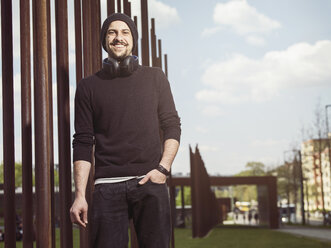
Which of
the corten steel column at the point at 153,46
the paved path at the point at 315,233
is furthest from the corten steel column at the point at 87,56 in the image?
the paved path at the point at 315,233

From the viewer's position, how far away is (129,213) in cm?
286

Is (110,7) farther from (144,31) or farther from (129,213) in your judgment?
A: (129,213)

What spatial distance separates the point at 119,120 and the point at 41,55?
2.35ft

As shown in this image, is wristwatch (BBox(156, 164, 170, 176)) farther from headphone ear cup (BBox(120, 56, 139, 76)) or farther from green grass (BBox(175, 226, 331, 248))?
green grass (BBox(175, 226, 331, 248))

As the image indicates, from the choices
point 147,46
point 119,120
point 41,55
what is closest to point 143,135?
point 119,120

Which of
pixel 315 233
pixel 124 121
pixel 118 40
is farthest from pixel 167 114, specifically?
pixel 315 233

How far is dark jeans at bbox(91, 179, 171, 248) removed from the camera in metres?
2.78

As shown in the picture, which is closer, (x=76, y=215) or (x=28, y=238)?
(x=76, y=215)

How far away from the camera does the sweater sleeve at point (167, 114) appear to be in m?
2.97

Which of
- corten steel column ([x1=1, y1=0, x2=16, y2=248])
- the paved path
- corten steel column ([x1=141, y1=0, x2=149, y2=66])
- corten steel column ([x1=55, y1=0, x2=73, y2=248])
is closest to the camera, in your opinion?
corten steel column ([x1=1, y1=0, x2=16, y2=248])

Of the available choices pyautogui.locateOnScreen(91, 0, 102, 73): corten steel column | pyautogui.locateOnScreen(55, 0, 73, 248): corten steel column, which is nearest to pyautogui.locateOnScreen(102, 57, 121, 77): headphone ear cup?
pyautogui.locateOnScreen(55, 0, 73, 248): corten steel column

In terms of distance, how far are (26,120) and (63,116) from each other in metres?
0.28

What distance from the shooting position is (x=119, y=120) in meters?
2.89

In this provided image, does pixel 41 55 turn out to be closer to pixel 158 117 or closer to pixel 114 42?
pixel 114 42
